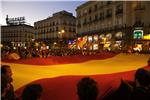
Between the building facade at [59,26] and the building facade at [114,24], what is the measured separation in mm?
15758

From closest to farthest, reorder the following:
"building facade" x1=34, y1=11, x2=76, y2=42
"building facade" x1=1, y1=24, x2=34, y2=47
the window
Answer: the window
"building facade" x1=34, y1=11, x2=76, y2=42
"building facade" x1=1, y1=24, x2=34, y2=47

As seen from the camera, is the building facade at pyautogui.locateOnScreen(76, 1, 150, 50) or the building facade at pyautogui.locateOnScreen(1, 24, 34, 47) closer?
the building facade at pyautogui.locateOnScreen(76, 1, 150, 50)

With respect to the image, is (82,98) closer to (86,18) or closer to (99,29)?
(99,29)

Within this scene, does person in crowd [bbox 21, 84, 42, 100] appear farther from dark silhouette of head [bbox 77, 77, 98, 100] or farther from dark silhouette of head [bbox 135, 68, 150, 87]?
dark silhouette of head [bbox 135, 68, 150, 87]

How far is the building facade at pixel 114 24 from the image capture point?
49500 mm

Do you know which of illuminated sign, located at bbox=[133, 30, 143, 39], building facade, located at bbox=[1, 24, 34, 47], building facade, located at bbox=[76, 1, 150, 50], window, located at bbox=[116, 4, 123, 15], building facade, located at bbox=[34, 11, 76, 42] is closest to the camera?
illuminated sign, located at bbox=[133, 30, 143, 39]

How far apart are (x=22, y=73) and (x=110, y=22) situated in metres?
48.5

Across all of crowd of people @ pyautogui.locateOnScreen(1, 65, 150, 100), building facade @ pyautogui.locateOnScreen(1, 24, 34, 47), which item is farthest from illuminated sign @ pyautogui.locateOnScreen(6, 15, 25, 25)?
crowd of people @ pyautogui.locateOnScreen(1, 65, 150, 100)

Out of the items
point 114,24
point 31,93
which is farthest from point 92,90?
point 114,24

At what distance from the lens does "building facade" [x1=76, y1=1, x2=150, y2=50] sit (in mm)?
49500

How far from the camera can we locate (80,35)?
70812mm

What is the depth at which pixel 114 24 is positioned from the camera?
5556 cm

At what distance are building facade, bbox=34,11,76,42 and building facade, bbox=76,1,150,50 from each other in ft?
51.7

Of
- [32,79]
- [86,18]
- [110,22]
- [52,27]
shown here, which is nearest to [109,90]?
[32,79]
